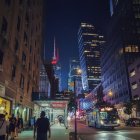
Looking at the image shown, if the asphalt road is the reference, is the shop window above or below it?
above

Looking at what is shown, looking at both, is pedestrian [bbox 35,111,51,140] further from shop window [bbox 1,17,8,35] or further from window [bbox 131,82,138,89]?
window [bbox 131,82,138,89]

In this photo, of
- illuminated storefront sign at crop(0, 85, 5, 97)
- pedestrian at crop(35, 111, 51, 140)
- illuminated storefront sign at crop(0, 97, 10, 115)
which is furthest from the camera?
illuminated storefront sign at crop(0, 97, 10, 115)

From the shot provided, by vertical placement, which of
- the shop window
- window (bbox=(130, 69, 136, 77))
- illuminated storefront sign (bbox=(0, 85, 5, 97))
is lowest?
illuminated storefront sign (bbox=(0, 85, 5, 97))

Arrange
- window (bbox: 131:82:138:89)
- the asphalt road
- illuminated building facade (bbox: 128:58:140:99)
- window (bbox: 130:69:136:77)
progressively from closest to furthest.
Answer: the asphalt road → illuminated building facade (bbox: 128:58:140:99) → window (bbox: 131:82:138:89) → window (bbox: 130:69:136:77)

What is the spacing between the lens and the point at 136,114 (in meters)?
67.1

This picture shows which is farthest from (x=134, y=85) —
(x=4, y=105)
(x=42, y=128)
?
(x=42, y=128)

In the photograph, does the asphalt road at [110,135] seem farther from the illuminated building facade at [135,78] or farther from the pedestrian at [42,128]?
the illuminated building facade at [135,78]

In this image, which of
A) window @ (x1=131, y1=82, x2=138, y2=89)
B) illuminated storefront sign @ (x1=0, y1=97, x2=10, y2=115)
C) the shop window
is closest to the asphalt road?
illuminated storefront sign @ (x1=0, y1=97, x2=10, y2=115)

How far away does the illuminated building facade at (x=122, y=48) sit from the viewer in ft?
263

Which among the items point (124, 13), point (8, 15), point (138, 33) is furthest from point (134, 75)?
point (8, 15)

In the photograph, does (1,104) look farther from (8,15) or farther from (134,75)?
(134,75)

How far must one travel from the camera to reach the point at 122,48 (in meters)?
84.0

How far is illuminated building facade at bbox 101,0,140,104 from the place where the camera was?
263 ft

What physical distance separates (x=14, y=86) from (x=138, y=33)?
75.1 metres
